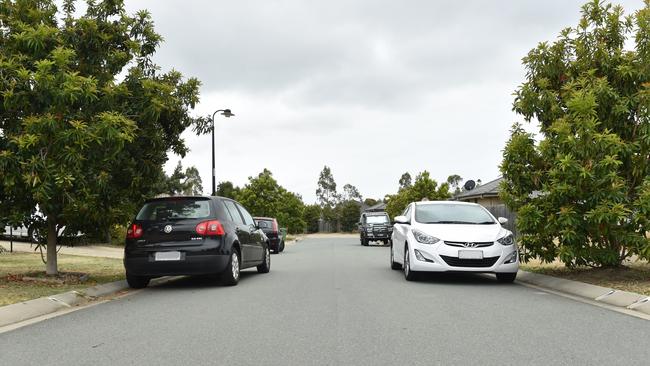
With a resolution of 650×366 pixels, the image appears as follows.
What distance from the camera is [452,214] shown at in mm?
12039

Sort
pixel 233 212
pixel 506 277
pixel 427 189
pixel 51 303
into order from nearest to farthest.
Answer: pixel 51 303 < pixel 506 277 < pixel 233 212 < pixel 427 189

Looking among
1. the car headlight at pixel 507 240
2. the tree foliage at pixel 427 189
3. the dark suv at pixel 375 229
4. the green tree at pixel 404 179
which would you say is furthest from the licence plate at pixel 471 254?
the green tree at pixel 404 179

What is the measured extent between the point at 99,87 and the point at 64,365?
6399mm

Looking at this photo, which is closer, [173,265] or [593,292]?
[593,292]

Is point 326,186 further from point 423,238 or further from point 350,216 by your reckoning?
point 423,238

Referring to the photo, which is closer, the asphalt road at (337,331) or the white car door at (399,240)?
the asphalt road at (337,331)

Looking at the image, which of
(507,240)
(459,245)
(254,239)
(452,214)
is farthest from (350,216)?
(459,245)

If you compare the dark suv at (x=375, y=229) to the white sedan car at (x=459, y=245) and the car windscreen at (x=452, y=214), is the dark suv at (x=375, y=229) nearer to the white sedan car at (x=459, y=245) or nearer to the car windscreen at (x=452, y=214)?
the car windscreen at (x=452, y=214)

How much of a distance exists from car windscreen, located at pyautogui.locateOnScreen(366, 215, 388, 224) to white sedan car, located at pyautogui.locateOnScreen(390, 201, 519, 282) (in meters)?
23.0

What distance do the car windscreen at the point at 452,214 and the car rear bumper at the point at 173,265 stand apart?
4126 mm

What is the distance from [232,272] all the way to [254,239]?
217cm

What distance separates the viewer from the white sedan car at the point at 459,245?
10.6 m

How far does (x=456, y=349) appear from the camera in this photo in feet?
18.3

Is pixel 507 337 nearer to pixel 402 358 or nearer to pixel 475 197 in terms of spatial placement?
pixel 402 358
